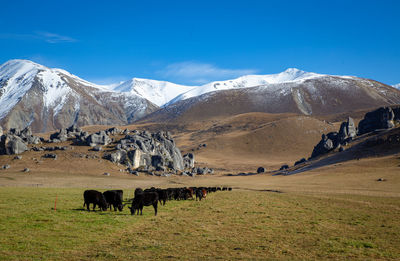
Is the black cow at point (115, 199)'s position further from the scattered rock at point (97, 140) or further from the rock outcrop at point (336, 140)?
the rock outcrop at point (336, 140)

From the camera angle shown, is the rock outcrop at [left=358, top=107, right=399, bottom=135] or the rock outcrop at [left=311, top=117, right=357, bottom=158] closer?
the rock outcrop at [left=358, top=107, right=399, bottom=135]

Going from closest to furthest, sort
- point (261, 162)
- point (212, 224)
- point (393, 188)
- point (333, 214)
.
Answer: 1. point (212, 224)
2. point (333, 214)
3. point (393, 188)
4. point (261, 162)

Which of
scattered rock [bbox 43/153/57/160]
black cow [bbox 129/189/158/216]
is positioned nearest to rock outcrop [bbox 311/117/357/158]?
scattered rock [bbox 43/153/57/160]

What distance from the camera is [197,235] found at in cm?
1691

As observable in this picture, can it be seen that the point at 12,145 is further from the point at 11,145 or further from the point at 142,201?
the point at 142,201

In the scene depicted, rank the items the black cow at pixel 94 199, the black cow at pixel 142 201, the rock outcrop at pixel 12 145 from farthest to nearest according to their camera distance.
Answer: the rock outcrop at pixel 12 145 → the black cow at pixel 94 199 → the black cow at pixel 142 201

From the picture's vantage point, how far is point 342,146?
94375 mm

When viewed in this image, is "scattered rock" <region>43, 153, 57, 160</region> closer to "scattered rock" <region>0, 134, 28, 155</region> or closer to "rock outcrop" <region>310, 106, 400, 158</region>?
"scattered rock" <region>0, 134, 28, 155</region>

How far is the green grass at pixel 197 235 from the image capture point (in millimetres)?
13555

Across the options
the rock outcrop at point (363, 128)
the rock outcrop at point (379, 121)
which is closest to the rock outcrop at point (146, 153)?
the rock outcrop at point (363, 128)

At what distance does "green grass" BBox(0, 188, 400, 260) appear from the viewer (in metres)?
13.6

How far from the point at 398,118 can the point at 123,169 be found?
88011mm

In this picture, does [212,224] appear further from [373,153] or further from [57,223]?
[373,153]

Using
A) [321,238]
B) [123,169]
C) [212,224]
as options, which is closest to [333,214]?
[321,238]
